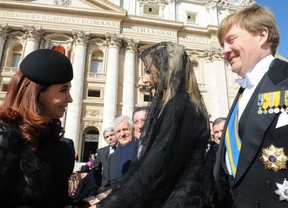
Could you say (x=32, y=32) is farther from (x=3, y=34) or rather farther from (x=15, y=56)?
(x=15, y=56)

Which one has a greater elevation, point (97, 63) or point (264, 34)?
point (97, 63)

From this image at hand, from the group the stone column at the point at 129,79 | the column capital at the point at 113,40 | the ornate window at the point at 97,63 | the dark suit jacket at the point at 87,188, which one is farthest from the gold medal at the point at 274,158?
the ornate window at the point at 97,63

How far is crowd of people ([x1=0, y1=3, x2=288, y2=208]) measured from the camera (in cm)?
151

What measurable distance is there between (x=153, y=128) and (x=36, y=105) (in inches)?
35.1

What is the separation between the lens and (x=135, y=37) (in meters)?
21.6

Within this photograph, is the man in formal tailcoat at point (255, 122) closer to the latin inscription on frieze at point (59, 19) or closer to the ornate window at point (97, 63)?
the ornate window at point (97, 63)

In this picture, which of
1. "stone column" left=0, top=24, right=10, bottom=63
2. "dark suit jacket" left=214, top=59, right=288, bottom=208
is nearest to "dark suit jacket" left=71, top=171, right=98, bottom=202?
"dark suit jacket" left=214, top=59, right=288, bottom=208

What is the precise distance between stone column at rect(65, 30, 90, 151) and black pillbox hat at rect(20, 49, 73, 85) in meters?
16.9

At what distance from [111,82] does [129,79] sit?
1779 millimetres

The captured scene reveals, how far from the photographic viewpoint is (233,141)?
6.28ft

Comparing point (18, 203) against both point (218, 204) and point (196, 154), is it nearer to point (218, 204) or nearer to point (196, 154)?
point (196, 154)

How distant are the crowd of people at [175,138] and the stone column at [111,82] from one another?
16842 millimetres

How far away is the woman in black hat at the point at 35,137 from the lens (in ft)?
4.74

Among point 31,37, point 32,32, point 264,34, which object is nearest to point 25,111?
point 264,34
